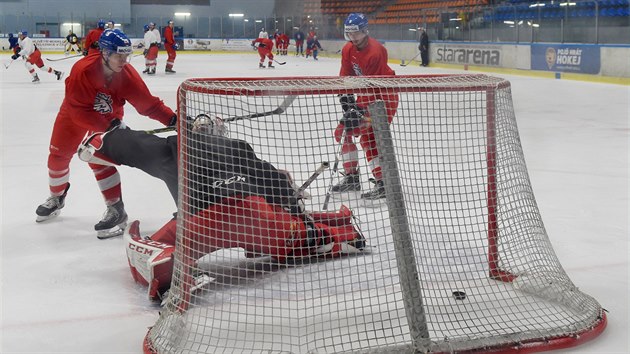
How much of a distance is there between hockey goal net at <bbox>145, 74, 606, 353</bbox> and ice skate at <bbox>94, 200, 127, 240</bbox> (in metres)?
0.94

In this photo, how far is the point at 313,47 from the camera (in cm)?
2347

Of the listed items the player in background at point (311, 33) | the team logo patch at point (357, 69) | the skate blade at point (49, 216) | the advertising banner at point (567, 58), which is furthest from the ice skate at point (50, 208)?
the player in background at point (311, 33)

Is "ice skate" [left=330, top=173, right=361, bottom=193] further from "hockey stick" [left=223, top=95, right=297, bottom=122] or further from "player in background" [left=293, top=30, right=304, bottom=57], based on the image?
"player in background" [left=293, top=30, right=304, bottom=57]

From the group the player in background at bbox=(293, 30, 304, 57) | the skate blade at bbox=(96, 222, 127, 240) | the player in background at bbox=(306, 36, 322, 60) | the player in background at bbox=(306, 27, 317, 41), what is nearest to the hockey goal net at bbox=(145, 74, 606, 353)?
the skate blade at bbox=(96, 222, 127, 240)

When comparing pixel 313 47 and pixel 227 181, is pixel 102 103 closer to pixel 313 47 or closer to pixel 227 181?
pixel 227 181

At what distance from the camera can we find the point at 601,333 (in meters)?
2.31

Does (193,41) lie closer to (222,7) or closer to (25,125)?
(222,7)

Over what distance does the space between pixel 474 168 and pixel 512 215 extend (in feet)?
0.69

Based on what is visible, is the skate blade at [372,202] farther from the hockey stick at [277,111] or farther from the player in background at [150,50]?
the player in background at [150,50]

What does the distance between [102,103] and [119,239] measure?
65 centimetres

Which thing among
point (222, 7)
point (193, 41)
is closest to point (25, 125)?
point (193, 41)

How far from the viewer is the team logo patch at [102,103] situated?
3.55 m

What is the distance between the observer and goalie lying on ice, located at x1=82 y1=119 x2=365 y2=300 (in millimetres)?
2428

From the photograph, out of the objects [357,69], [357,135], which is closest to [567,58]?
[357,69]
